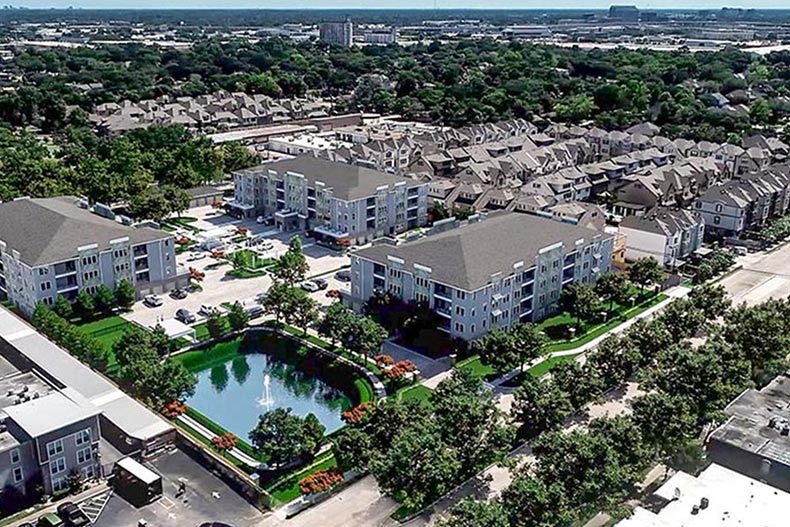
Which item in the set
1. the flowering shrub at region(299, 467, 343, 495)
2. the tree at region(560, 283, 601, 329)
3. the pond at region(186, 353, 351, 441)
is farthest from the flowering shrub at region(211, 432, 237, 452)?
the tree at region(560, 283, 601, 329)

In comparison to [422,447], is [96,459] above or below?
below

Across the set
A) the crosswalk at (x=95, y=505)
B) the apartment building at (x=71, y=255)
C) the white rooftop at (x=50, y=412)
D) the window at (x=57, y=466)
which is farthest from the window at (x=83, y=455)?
the apartment building at (x=71, y=255)

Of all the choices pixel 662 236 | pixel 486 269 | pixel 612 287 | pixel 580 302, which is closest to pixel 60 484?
pixel 486 269

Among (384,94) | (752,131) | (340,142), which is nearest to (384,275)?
(340,142)

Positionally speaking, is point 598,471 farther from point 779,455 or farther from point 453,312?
point 453,312

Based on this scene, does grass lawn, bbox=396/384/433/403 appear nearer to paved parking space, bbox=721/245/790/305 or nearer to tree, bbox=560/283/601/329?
tree, bbox=560/283/601/329

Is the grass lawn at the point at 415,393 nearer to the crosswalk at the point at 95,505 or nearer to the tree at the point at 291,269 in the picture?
the tree at the point at 291,269
